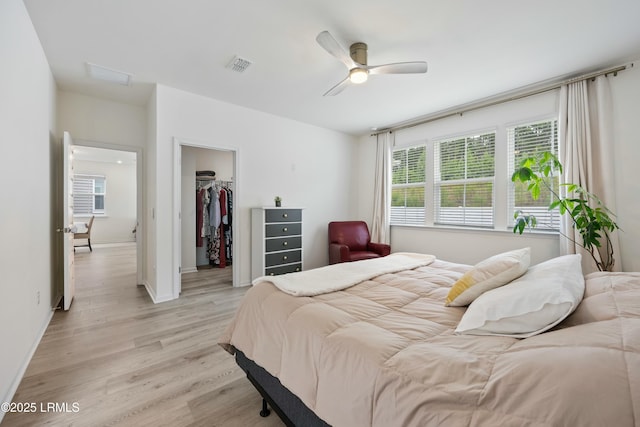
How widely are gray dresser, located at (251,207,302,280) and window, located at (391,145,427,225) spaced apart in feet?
6.06

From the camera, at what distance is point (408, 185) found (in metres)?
4.71

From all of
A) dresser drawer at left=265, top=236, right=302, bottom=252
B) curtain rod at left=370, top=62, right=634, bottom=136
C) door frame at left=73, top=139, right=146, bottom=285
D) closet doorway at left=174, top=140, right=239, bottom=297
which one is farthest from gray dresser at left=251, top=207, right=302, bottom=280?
curtain rod at left=370, top=62, right=634, bottom=136

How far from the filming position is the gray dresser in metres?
3.90

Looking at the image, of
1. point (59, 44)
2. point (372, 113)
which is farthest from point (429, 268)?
point (59, 44)

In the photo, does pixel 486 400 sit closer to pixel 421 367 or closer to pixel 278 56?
pixel 421 367

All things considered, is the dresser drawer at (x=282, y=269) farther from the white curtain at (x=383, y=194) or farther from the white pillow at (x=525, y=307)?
the white pillow at (x=525, y=307)

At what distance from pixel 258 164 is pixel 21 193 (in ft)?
8.64

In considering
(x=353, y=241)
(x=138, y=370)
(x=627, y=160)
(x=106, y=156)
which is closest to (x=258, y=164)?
(x=353, y=241)

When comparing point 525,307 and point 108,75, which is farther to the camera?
point 108,75

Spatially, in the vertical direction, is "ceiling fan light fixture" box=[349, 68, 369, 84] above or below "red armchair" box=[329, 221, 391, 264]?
above

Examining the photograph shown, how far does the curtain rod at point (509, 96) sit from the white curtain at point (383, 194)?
0.38 m

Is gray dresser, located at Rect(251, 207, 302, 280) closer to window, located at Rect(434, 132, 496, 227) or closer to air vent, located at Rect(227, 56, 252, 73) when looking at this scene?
air vent, located at Rect(227, 56, 252, 73)

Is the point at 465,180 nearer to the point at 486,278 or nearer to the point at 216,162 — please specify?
the point at 486,278

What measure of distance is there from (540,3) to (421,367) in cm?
266
